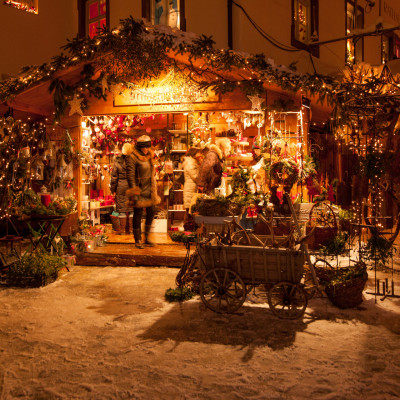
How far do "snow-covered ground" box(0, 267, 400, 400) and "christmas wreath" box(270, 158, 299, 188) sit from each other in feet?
11.3

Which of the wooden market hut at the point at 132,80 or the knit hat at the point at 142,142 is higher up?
the wooden market hut at the point at 132,80

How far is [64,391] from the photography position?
3.68 m

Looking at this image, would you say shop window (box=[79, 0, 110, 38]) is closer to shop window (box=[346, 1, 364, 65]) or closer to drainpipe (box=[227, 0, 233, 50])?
drainpipe (box=[227, 0, 233, 50])

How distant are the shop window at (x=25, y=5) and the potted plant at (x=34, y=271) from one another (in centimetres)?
817

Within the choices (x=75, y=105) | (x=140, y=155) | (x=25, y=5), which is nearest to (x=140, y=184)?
(x=140, y=155)

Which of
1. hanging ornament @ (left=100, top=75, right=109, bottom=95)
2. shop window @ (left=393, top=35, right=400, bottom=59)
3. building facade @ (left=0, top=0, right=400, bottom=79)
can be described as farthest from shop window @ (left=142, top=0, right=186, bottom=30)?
shop window @ (left=393, top=35, right=400, bottom=59)

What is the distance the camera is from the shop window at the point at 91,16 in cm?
1287

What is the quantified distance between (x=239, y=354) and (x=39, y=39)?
11.9 meters

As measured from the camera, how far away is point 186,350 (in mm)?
4500

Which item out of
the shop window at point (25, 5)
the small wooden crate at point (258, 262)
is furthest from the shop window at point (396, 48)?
the small wooden crate at point (258, 262)

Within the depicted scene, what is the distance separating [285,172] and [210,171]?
1723 mm

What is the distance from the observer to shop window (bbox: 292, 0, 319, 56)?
1299cm

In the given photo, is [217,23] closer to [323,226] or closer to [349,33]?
[323,226]

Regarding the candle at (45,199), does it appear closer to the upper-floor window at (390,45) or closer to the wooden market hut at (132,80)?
the wooden market hut at (132,80)
